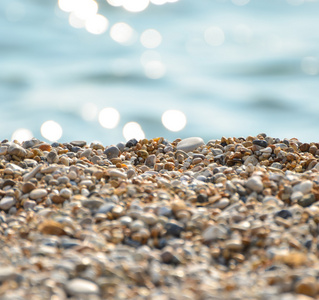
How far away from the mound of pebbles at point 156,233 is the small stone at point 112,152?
46cm

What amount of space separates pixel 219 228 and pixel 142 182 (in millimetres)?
832

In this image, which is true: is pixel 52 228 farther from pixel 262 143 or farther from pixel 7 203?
pixel 262 143

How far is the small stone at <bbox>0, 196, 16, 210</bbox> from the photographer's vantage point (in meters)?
2.93

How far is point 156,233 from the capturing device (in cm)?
218

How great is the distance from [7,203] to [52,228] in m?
0.84

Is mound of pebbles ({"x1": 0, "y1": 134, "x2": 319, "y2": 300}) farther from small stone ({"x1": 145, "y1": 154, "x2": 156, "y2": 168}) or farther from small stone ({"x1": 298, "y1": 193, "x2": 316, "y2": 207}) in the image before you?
small stone ({"x1": 145, "y1": 154, "x2": 156, "y2": 168})

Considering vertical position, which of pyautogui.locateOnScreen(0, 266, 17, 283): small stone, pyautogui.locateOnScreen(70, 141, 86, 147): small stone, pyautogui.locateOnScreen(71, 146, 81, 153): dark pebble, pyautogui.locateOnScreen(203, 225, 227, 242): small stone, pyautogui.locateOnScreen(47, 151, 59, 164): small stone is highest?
pyautogui.locateOnScreen(70, 141, 86, 147): small stone

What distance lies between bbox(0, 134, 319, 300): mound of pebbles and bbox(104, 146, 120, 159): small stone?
460 mm

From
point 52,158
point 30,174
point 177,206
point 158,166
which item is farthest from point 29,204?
point 158,166

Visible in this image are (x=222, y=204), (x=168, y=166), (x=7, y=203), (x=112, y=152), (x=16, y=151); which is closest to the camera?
(x=222, y=204)

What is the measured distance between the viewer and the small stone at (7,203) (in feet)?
9.61

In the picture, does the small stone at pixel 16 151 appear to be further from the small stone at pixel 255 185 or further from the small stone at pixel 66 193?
the small stone at pixel 255 185

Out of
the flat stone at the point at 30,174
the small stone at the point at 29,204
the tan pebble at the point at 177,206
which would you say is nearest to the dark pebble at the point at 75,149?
the flat stone at the point at 30,174

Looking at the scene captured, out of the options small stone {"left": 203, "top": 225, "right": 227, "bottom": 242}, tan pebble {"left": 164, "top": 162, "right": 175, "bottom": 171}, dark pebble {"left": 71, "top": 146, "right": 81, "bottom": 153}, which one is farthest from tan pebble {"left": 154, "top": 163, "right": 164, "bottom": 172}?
small stone {"left": 203, "top": 225, "right": 227, "bottom": 242}
